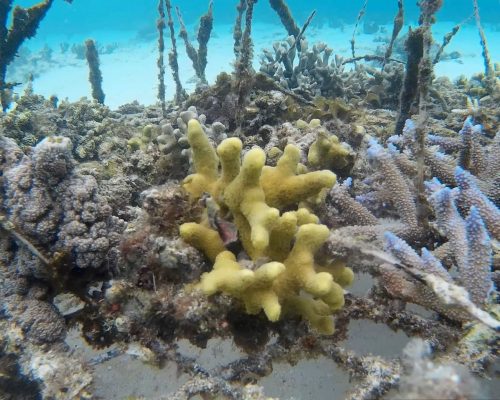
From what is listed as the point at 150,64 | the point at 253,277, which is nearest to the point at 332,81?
the point at 253,277

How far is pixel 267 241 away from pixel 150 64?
26559mm

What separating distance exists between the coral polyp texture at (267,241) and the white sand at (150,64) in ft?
40.3

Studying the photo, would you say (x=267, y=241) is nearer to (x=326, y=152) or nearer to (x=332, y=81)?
(x=326, y=152)

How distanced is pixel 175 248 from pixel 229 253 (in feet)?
0.97

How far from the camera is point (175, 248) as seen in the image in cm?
191

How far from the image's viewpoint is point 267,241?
1.64 meters

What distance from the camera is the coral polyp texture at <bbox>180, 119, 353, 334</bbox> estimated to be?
1.64 m

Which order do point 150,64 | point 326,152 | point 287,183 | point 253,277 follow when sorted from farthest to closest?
1. point 150,64
2. point 326,152
3. point 287,183
4. point 253,277

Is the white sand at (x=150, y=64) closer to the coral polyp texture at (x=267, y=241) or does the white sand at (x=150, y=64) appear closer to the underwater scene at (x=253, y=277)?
the underwater scene at (x=253, y=277)

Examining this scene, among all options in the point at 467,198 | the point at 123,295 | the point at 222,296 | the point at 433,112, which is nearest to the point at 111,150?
the point at 123,295

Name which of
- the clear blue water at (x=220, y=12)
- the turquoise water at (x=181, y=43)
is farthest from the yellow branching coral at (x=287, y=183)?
the clear blue water at (x=220, y=12)

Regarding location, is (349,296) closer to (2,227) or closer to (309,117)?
(2,227)

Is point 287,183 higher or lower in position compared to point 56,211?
higher

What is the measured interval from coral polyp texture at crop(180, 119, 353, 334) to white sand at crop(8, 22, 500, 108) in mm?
12276
